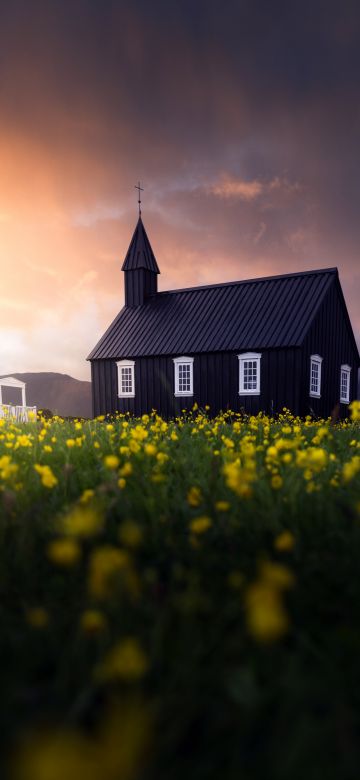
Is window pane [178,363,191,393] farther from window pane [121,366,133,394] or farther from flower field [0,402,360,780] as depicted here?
flower field [0,402,360,780]

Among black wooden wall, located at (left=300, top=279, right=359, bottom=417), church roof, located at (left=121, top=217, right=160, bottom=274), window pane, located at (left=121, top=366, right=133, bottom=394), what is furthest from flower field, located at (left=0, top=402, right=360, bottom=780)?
church roof, located at (left=121, top=217, right=160, bottom=274)

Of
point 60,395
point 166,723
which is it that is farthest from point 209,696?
point 60,395

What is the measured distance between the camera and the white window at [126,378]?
23859 mm

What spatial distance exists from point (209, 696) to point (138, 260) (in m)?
27.2

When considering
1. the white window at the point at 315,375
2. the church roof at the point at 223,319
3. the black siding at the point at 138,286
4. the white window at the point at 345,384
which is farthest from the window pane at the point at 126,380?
the white window at the point at 345,384

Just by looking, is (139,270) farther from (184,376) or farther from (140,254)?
(184,376)

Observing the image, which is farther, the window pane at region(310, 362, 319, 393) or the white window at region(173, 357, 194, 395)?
the white window at region(173, 357, 194, 395)

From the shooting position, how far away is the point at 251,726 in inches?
56.4

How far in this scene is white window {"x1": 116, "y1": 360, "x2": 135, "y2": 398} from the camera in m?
23.9

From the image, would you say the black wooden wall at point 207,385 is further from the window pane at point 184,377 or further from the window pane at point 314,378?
the window pane at point 314,378

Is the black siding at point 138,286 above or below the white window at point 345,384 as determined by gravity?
above

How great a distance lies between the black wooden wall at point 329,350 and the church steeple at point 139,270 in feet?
32.4

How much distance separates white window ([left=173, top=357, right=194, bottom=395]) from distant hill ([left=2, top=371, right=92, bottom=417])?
45.5 meters

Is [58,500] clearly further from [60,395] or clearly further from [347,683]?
[60,395]
